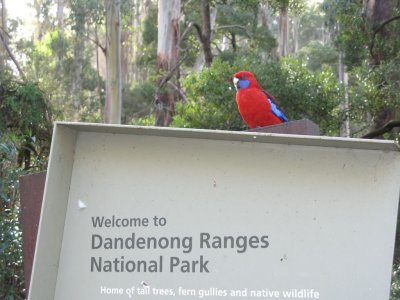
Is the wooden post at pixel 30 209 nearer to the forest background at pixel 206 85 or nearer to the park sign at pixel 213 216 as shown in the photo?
the park sign at pixel 213 216

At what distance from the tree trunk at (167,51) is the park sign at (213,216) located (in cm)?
1134

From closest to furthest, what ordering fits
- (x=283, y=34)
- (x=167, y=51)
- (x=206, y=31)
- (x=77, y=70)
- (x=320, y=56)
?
(x=206, y=31) < (x=167, y=51) < (x=77, y=70) < (x=283, y=34) < (x=320, y=56)

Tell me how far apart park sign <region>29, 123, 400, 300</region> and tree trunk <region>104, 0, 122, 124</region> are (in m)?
11.1

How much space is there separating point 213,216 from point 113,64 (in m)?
11.6

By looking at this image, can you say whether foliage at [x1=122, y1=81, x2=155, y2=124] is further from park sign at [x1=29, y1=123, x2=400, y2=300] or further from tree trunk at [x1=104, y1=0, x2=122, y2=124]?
park sign at [x1=29, y1=123, x2=400, y2=300]

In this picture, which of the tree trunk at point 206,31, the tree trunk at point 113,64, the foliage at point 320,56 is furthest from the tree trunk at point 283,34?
the tree trunk at point 113,64

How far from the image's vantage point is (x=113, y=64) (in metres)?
13.0

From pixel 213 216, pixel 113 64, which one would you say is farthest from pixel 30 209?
pixel 113 64

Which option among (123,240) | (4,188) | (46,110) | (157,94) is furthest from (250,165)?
(157,94)

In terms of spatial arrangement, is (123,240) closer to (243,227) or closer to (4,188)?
(243,227)

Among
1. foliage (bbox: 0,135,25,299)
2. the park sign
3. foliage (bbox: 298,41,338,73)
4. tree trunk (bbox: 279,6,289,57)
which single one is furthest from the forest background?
foliage (bbox: 298,41,338,73)

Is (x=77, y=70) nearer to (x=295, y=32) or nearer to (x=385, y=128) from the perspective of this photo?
(x=295, y=32)

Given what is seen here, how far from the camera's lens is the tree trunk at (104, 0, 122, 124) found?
12.8 meters

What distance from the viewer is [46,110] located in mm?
8727
